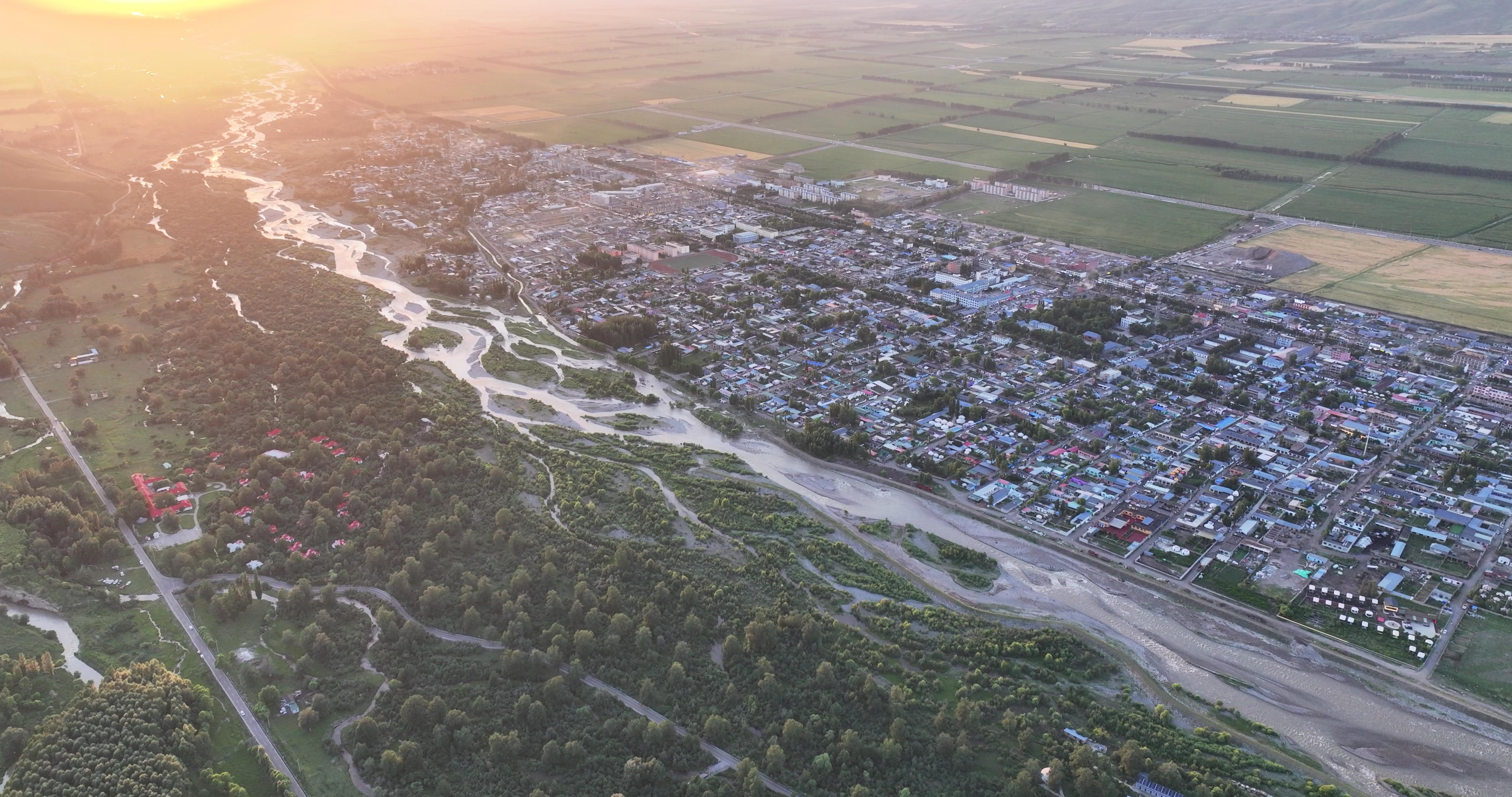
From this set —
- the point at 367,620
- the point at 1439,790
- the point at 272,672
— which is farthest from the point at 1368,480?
the point at 272,672

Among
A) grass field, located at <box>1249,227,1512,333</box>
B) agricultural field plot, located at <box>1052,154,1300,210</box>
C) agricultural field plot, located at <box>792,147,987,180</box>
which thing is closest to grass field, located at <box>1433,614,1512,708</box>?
grass field, located at <box>1249,227,1512,333</box>

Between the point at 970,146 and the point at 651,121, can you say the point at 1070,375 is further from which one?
the point at 651,121

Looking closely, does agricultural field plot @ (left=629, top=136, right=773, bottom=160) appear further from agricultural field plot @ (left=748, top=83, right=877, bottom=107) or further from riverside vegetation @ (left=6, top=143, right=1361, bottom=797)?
riverside vegetation @ (left=6, top=143, right=1361, bottom=797)

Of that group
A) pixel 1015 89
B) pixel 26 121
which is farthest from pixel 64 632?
pixel 1015 89

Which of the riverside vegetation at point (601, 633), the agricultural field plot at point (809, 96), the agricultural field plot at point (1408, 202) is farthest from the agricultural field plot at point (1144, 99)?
the riverside vegetation at point (601, 633)

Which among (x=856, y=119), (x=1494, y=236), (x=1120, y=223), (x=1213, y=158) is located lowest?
(x=1120, y=223)

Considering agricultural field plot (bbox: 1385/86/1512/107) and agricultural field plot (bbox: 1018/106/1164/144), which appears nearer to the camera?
agricultural field plot (bbox: 1018/106/1164/144)

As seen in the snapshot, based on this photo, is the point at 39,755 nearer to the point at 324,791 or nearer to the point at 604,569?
the point at 324,791
